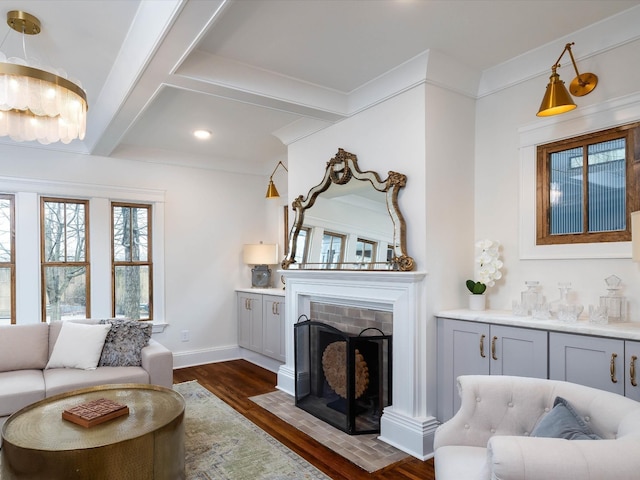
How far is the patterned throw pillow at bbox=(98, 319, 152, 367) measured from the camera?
11.1 ft

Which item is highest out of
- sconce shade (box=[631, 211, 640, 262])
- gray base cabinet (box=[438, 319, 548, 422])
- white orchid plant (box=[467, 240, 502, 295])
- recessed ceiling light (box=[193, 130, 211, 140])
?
recessed ceiling light (box=[193, 130, 211, 140])

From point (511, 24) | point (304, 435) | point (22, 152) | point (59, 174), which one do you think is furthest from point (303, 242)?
point (22, 152)

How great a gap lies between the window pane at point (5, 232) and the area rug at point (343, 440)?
2.88 metres

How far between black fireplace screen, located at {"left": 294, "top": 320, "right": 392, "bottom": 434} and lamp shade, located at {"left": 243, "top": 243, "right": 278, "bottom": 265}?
1.75 meters

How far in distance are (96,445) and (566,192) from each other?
2978mm

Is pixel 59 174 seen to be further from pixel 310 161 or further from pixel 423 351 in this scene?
pixel 423 351

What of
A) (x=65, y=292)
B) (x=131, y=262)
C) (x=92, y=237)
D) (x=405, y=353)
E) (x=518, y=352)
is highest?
(x=92, y=237)

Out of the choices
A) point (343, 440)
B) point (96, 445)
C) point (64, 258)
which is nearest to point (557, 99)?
point (343, 440)

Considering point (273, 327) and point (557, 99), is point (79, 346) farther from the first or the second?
point (557, 99)

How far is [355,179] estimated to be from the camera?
343 cm

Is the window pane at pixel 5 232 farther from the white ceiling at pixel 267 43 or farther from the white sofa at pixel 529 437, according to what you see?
the white sofa at pixel 529 437

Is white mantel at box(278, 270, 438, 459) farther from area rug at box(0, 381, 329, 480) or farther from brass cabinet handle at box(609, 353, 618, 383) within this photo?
brass cabinet handle at box(609, 353, 618, 383)

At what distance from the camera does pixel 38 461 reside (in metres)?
1.94

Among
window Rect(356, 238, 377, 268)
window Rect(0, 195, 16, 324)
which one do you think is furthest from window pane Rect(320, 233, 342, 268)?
window Rect(0, 195, 16, 324)
